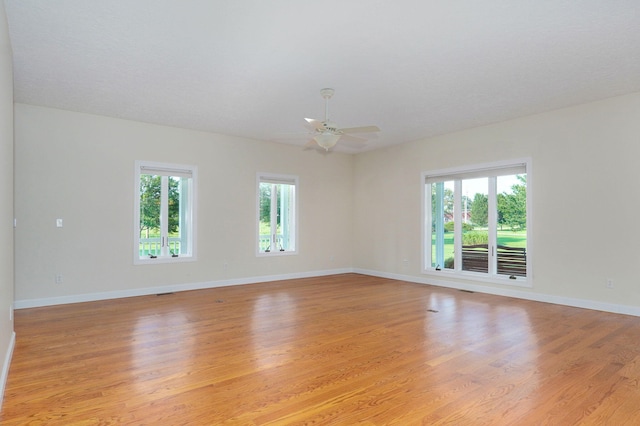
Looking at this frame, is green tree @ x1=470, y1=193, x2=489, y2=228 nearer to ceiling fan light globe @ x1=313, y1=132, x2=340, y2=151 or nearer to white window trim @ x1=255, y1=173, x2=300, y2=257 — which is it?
ceiling fan light globe @ x1=313, y1=132, x2=340, y2=151

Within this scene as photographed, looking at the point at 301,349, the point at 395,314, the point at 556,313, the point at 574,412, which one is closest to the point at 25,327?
the point at 301,349

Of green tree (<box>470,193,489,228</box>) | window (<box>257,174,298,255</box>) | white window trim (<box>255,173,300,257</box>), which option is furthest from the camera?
window (<box>257,174,298,255</box>)

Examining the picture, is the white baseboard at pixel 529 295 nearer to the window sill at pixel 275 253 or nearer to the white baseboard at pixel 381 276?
the white baseboard at pixel 381 276

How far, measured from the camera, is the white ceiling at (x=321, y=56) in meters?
2.88

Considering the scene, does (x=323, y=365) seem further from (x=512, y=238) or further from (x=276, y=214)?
(x=276, y=214)

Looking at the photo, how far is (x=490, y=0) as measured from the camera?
2727 mm

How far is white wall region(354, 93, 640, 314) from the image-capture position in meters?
4.75

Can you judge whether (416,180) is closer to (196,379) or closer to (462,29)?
(462,29)

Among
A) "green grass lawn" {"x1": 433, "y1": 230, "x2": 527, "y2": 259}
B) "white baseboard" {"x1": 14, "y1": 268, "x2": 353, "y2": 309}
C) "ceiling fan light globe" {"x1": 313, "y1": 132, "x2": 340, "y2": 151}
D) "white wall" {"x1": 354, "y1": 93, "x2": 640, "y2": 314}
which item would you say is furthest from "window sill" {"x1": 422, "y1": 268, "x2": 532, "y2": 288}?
"ceiling fan light globe" {"x1": 313, "y1": 132, "x2": 340, "y2": 151}

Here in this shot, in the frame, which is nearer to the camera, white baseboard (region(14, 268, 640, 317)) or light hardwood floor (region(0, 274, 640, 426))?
light hardwood floor (region(0, 274, 640, 426))

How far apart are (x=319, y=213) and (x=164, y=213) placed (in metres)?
3.27

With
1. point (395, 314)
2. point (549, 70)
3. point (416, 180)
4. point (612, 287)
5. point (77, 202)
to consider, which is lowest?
point (395, 314)

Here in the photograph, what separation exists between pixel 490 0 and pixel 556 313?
3983mm

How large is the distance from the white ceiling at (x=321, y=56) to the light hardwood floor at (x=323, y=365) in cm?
285
